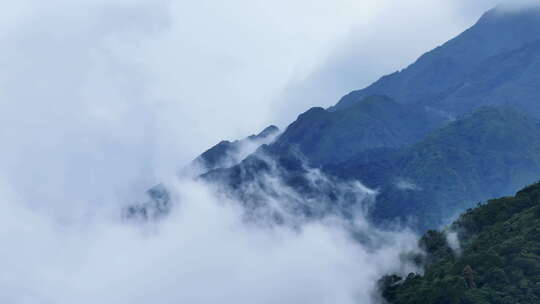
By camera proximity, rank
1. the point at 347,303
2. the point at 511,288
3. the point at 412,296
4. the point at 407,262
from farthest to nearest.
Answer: the point at 347,303, the point at 407,262, the point at 412,296, the point at 511,288

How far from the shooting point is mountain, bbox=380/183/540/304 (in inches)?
3821

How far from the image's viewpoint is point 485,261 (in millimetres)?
102125

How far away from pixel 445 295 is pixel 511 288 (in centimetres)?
746

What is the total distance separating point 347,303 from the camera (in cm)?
14112

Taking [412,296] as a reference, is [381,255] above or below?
above

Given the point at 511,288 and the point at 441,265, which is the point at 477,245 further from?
the point at 511,288

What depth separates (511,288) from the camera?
96000mm

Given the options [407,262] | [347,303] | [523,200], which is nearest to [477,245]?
[523,200]

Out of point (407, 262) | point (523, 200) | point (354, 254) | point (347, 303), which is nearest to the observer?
point (523, 200)

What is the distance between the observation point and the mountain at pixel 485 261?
3821 inches

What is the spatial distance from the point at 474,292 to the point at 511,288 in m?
4.09

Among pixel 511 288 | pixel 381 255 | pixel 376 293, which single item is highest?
pixel 381 255


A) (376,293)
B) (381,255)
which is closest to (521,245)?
(376,293)

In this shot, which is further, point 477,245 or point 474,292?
point 477,245
